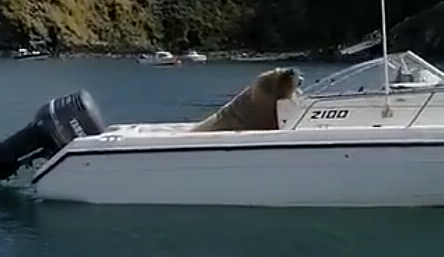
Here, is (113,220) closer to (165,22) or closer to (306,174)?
(306,174)

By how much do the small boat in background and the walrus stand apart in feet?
291

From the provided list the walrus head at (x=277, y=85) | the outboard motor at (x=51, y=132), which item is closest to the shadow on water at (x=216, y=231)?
the outboard motor at (x=51, y=132)

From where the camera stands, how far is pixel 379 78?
14.6 meters

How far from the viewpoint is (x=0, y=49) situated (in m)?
114

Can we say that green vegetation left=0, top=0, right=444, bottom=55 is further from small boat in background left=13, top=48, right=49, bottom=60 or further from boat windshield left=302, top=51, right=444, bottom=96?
boat windshield left=302, top=51, right=444, bottom=96

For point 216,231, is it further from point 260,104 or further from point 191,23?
point 191,23

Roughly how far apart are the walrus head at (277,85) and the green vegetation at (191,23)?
104629 millimetres

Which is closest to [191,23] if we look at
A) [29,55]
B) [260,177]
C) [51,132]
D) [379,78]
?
[29,55]

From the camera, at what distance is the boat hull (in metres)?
13.4

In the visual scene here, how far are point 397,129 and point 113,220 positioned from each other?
135 inches

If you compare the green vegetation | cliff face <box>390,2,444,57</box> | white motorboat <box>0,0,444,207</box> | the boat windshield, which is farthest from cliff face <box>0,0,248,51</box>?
the boat windshield

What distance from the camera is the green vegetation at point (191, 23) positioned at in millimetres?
122938

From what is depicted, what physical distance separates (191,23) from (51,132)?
129059 millimetres

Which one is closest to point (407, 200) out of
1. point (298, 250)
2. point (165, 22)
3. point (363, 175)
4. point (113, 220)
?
point (363, 175)
